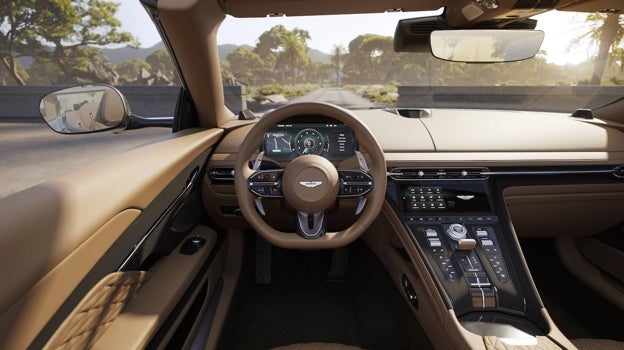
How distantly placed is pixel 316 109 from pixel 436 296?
43.3 inches

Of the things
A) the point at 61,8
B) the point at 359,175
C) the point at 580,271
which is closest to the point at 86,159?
the point at 359,175

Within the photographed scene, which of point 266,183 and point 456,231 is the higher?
point 266,183

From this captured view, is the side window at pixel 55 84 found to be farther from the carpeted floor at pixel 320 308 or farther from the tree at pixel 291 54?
the tree at pixel 291 54

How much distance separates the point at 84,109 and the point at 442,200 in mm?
1976

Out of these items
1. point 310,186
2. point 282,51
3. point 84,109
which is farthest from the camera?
point 282,51

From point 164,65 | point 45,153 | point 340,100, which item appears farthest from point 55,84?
point 340,100

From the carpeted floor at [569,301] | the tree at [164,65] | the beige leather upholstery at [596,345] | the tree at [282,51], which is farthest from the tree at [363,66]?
the beige leather upholstery at [596,345]

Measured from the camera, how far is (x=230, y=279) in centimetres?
241

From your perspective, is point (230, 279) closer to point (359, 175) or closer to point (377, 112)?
point (359, 175)

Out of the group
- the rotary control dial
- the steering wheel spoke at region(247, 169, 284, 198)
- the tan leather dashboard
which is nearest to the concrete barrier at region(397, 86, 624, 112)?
the tan leather dashboard

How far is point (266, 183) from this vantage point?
175 centimetres

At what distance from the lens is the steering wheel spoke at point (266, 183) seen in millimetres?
1741

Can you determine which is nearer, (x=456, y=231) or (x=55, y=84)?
(x=456, y=231)

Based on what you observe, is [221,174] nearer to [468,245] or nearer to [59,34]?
[468,245]
